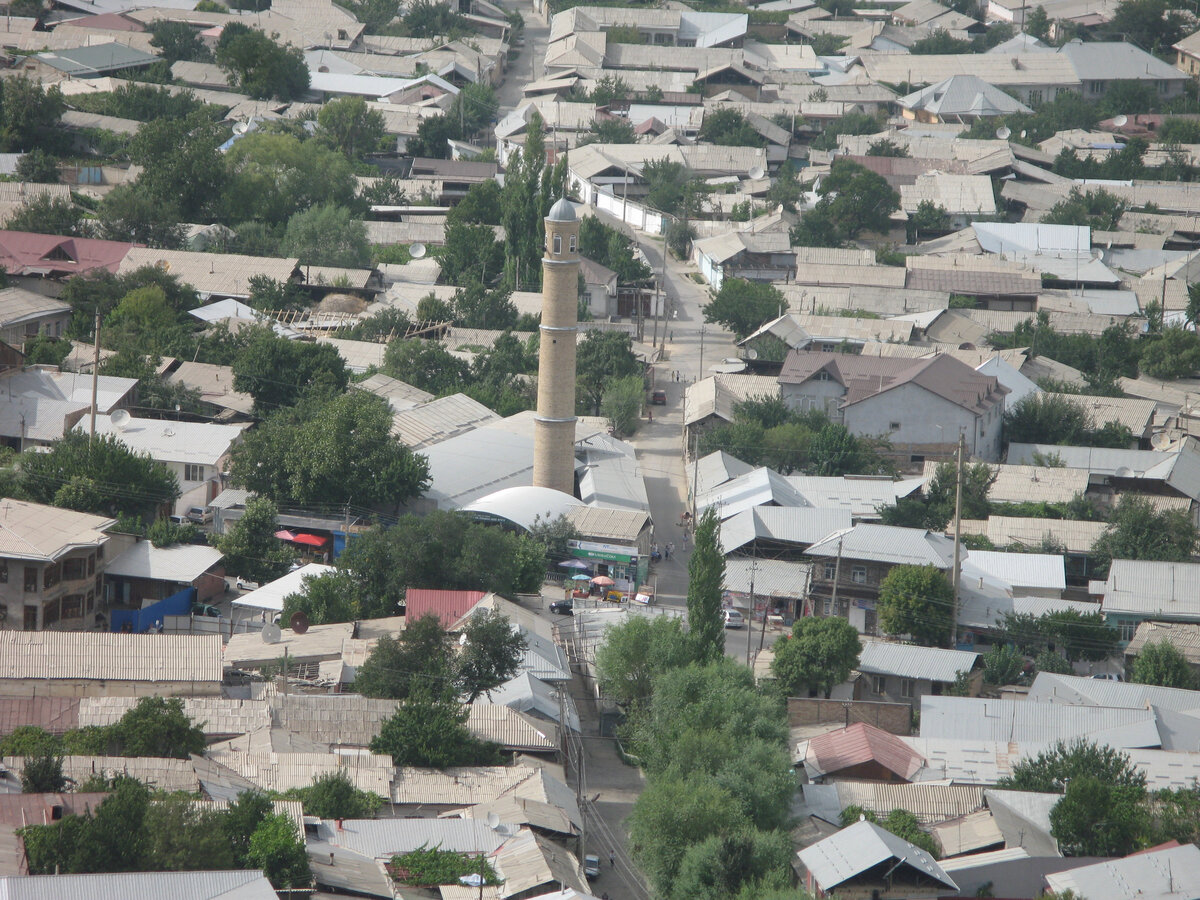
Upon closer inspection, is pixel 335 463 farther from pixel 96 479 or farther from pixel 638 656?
pixel 638 656

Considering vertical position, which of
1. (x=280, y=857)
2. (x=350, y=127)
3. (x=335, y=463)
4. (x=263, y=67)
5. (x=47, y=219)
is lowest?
(x=350, y=127)

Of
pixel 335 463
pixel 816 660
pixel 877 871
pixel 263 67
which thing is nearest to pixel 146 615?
Answer: pixel 335 463

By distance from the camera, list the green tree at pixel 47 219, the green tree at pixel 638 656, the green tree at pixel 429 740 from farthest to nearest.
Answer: the green tree at pixel 47 219
the green tree at pixel 638 656
the green tree at pixel 429 740

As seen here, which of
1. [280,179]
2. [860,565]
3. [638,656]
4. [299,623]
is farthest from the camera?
[280,179]

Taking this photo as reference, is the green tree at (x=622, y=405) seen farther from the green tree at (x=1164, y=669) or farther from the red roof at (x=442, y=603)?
the green tree at (x=1164, y=669)

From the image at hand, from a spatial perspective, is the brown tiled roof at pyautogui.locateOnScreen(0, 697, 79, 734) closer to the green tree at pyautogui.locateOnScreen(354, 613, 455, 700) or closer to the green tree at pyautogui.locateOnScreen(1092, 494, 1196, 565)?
the green tree at pyautogui.locateOnScreen(354, 613, 455, 700)

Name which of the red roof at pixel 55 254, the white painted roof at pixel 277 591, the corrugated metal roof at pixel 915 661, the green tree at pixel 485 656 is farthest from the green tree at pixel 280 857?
the red roof at pixel 55 254
